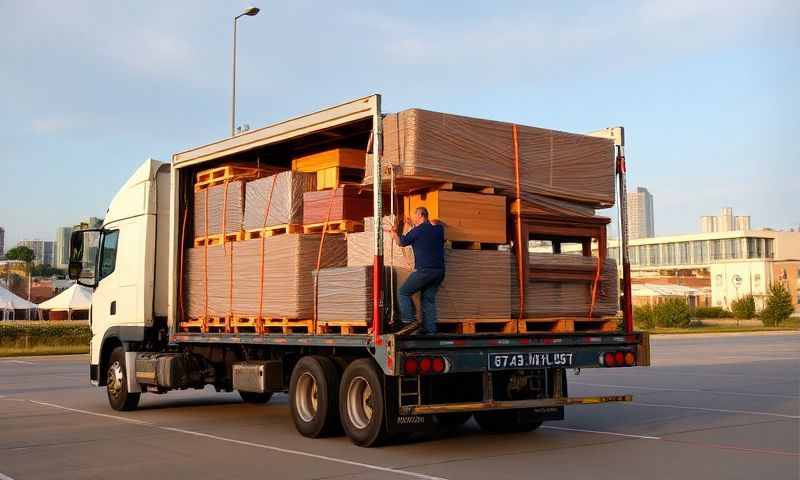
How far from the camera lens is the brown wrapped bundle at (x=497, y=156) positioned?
8.99 metres

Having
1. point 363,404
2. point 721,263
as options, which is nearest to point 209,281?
point 363,404

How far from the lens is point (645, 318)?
6181 cm

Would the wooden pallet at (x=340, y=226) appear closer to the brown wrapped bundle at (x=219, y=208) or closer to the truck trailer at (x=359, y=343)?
the truck trailer at (x=359, y=343)

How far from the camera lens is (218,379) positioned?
12828 mm

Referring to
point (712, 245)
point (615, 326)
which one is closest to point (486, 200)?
point (615, 326)

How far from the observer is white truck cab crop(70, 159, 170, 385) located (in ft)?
44.7

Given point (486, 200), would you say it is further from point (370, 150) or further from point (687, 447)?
point (687, 447)

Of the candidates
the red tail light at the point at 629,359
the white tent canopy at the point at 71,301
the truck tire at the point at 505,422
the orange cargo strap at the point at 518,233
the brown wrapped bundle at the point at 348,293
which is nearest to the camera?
the brown wrapped bundle at the point at 348,293

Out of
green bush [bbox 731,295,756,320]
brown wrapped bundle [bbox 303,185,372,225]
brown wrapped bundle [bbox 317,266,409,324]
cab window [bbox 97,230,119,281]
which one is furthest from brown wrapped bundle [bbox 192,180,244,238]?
green bush [bbox 731,295,756,320]

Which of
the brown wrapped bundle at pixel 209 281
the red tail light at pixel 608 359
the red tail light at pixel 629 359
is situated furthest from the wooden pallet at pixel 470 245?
the brown wrapped bundle at pixel 209 281

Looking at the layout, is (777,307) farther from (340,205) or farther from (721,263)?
(340,205)

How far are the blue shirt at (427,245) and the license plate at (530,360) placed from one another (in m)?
1.16

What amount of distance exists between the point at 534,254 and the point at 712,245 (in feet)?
385

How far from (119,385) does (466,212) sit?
735 centimetres
